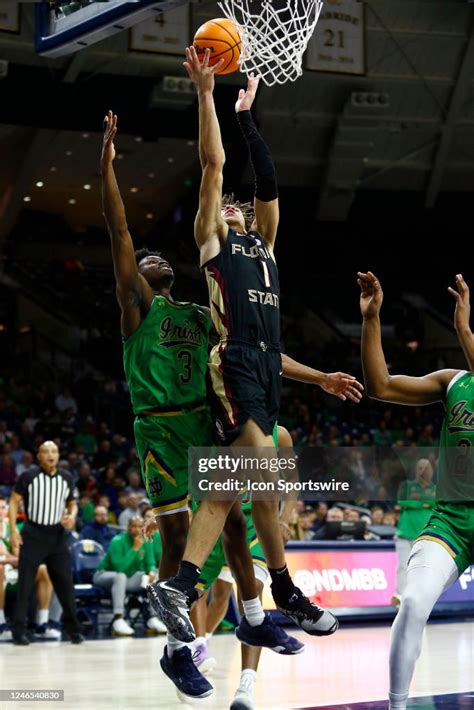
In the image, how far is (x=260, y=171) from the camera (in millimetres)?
5879

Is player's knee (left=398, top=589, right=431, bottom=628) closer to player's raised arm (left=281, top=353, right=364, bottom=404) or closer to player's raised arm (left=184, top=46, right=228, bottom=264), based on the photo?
player's raised arm (left=281, top=353, right=364, bottom=404)

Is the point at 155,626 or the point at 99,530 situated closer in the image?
the point at 155,626

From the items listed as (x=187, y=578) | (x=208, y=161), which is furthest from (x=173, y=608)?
(x=208, y=161)

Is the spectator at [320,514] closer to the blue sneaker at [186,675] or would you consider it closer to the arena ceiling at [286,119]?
the arena ceiling at [286,119]

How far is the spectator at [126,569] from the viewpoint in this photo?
13125mm

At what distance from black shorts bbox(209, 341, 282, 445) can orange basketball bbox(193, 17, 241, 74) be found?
1.62 m

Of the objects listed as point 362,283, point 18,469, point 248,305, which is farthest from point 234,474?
point 18,469

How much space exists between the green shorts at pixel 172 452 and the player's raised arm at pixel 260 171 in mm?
1092

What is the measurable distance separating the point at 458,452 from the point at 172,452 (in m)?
1.59

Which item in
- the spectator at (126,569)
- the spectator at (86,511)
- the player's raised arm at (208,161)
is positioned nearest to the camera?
the player's raised arm at (208,161)

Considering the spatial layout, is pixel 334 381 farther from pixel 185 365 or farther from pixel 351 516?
pixel 351 516

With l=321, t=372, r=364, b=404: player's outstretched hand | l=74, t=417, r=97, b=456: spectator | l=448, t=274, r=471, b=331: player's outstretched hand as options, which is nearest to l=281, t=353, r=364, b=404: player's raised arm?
l=321, t=372, r=364, b=404: player's outstretched hand

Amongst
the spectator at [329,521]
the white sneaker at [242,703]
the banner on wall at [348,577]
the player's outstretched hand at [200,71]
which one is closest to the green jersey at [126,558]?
the banner on wall at [348,577]

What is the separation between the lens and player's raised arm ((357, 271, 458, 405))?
5.92 meters
